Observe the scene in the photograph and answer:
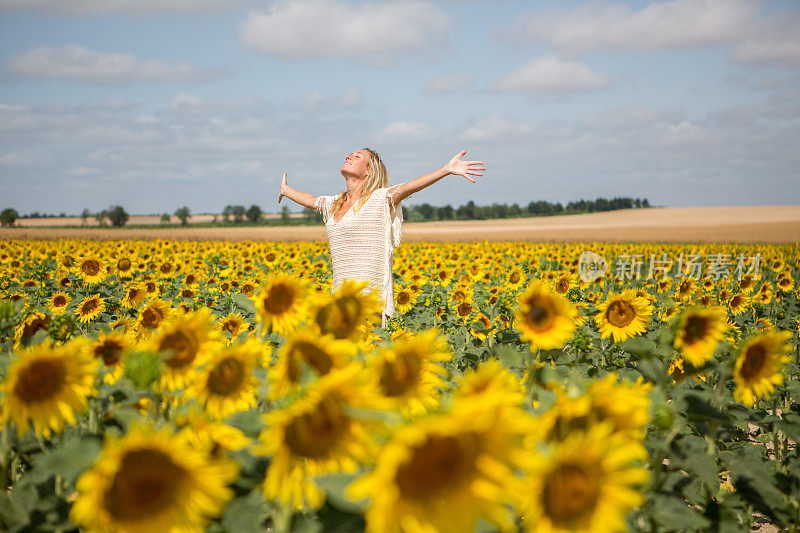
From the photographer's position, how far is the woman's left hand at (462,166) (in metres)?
4.43

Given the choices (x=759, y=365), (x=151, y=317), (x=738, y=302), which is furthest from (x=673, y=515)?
(x=738, y=302)

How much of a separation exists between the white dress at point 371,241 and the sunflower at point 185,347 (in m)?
3.56

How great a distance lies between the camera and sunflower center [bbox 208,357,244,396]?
1.81 meters

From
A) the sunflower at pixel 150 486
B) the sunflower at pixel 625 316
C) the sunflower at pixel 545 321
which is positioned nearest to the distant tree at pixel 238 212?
the sunflower at pixel 625 316

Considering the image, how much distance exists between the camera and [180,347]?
1.93 m

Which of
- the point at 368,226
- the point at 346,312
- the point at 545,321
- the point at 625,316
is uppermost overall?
the point at 368,226

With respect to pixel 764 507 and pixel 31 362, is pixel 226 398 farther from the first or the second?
pixel 764 507

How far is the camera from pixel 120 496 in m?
1.31

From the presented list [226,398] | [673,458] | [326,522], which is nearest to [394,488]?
[326,522]

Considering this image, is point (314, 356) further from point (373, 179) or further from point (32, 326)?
Answer: point (373, 179)

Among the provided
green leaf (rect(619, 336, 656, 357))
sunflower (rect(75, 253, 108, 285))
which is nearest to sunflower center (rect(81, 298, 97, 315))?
sunflower (rect(75, 253, 108, 285))

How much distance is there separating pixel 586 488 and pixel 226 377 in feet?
3.67

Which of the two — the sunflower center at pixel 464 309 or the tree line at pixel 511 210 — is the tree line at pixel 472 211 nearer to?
the tree line at pixel 511 210

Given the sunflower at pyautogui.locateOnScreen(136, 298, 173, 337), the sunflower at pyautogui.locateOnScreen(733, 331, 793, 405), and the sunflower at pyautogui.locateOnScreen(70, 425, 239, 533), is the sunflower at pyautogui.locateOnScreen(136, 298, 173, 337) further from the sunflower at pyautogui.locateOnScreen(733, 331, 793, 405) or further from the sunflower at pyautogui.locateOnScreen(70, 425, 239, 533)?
the sunflower at pyautogui.locateOnScreen(733, 331, 793, 405)
